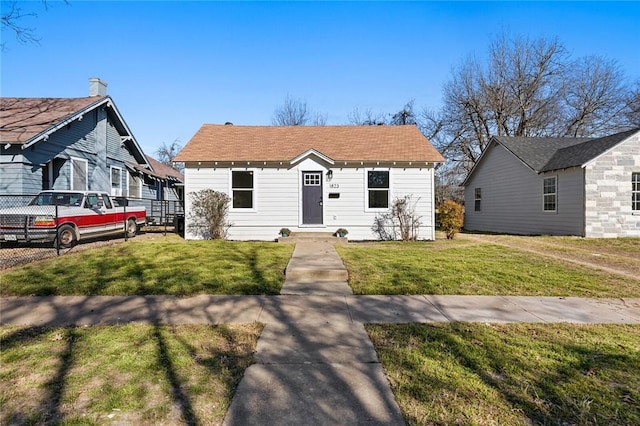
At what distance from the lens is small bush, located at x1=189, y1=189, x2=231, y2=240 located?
1309 cm

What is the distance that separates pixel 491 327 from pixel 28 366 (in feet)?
15.8

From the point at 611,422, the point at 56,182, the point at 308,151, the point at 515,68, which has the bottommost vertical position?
the point at 611,422

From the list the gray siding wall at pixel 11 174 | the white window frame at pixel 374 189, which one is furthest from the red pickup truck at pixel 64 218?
the white window frame at pixel 374 189

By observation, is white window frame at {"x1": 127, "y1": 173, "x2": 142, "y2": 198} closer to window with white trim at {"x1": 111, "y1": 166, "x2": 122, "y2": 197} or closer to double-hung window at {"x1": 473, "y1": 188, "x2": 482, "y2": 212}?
window with white trim at {"x1": 111, "y1": 166, "x2": 122, "y2": 197}

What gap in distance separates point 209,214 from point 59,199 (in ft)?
15.4

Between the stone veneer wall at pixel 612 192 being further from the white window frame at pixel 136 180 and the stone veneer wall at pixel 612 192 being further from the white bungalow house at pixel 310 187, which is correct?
the white window frame at pixel 136 180

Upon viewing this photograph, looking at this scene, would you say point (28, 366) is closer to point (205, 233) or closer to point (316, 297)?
point (316, 297)

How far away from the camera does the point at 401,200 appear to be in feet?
43.9

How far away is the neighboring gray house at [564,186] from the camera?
1358cm

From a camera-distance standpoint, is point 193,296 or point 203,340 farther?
point 193,296

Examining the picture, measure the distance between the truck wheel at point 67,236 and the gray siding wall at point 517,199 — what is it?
18.5 metres

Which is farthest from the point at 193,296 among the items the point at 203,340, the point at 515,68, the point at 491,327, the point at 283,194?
the point at 515,68

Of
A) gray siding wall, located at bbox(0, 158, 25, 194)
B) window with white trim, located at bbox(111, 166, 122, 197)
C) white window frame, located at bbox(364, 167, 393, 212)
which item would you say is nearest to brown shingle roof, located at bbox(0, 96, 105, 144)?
gray siding wall, located at bbox(0, 158, 25, 194)

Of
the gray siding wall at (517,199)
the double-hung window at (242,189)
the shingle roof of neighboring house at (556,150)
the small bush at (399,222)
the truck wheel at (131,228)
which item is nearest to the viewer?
the truck wheel at (131,228)
